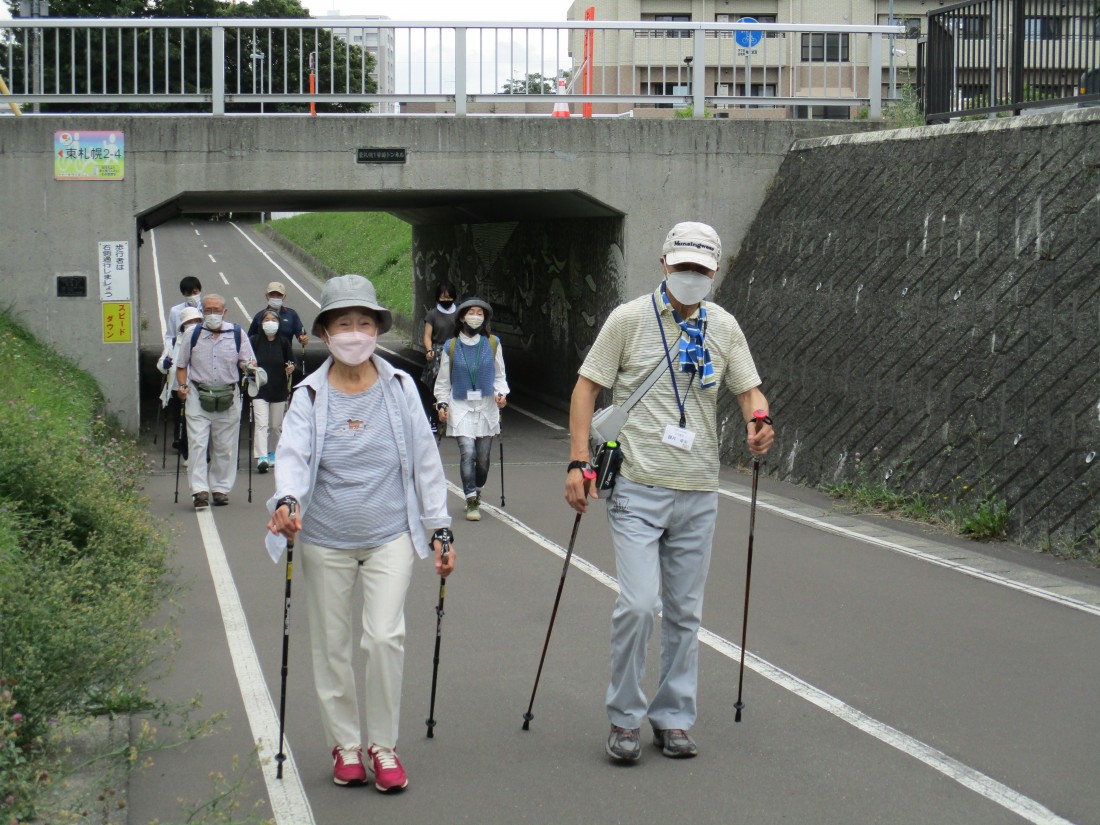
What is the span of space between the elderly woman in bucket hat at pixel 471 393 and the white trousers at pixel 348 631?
697cm

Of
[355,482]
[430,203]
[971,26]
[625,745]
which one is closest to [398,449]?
[355,482]

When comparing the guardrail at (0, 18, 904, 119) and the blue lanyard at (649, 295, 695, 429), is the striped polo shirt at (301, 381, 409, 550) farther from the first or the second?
the guardrail at (0, 18, 904, 119)

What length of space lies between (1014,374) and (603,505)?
399 centimetres

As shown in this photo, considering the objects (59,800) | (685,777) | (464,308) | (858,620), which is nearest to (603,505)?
(464,308)

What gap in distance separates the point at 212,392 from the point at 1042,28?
29.9 feet

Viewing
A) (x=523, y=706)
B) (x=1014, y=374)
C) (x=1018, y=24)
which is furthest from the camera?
(x=1018, y=24)

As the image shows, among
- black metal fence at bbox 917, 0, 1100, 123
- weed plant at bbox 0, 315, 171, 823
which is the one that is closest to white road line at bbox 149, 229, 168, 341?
black metal fence at bbox 917, 0, 1100, 123

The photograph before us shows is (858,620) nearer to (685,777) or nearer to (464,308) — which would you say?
(685,777)

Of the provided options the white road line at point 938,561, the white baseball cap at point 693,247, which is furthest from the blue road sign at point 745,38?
the white baseball cap at point 693,247

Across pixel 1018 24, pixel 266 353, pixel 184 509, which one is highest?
pixel 1018 24

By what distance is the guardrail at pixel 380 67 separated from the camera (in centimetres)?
1873

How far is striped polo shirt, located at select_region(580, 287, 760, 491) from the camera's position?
5.89 metres

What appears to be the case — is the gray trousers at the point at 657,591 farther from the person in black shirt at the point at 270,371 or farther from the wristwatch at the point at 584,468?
the person in black shirt at the point at 270,371

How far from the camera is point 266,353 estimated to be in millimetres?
15547
